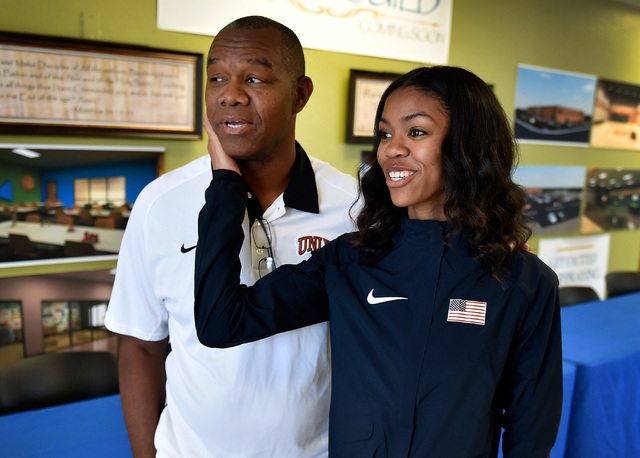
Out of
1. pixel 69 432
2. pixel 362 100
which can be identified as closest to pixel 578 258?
pixel 362 100

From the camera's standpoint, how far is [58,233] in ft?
8.60

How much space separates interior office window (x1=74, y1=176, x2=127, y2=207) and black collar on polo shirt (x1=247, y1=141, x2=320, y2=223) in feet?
5.51

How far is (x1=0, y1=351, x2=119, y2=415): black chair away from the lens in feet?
6.43

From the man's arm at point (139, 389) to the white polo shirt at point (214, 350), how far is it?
0.14 ft

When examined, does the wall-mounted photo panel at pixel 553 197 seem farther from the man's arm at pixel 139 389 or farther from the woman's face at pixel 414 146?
the man's arm at pixel 139 389

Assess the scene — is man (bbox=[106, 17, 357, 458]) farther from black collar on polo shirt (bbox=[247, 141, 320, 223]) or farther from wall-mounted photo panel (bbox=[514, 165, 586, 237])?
wall-mounted photo panel (bbox=[514, 165, 586, 237])

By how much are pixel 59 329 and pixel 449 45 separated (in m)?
3.08

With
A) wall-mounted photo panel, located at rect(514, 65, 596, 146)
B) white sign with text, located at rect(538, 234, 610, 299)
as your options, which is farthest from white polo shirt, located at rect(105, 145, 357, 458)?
white sign with text, located at rect(538, 234, 610, 299)

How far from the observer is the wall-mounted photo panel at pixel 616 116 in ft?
16.0

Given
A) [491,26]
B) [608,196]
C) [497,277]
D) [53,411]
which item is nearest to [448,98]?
[497,277]

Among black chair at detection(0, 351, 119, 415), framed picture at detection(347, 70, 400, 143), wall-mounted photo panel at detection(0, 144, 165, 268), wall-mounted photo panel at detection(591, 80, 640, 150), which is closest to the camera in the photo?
black chair at detection(0, 351, 119, 415)

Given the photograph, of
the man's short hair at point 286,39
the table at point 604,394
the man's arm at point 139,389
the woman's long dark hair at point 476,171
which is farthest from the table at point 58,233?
the table at point 604,394

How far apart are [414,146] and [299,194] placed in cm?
32

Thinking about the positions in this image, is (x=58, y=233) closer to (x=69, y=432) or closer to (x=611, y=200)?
(x=69, y=432)
